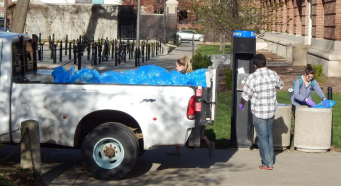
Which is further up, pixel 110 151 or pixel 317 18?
pixel 317 18

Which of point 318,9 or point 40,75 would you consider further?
point 318,9

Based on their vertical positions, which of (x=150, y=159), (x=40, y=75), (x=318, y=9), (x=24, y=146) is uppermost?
(x=318, y=9)

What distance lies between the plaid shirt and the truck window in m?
3.12

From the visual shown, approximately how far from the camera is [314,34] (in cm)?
2711

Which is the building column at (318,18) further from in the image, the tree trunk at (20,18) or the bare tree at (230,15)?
the tree trunk at (20,18)

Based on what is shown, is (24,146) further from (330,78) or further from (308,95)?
(330,78)

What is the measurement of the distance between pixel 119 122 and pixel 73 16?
39837 millimetres

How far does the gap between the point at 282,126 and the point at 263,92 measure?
1.78 meters

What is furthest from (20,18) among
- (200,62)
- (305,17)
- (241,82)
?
(305,17)

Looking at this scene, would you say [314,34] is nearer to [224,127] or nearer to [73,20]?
[224,127]

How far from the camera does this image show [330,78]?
822 inches

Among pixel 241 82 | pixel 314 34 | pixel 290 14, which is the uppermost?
pixel 290 14

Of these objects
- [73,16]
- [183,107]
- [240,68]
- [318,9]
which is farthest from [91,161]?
[73,16]

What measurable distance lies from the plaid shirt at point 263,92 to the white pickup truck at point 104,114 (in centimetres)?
81
